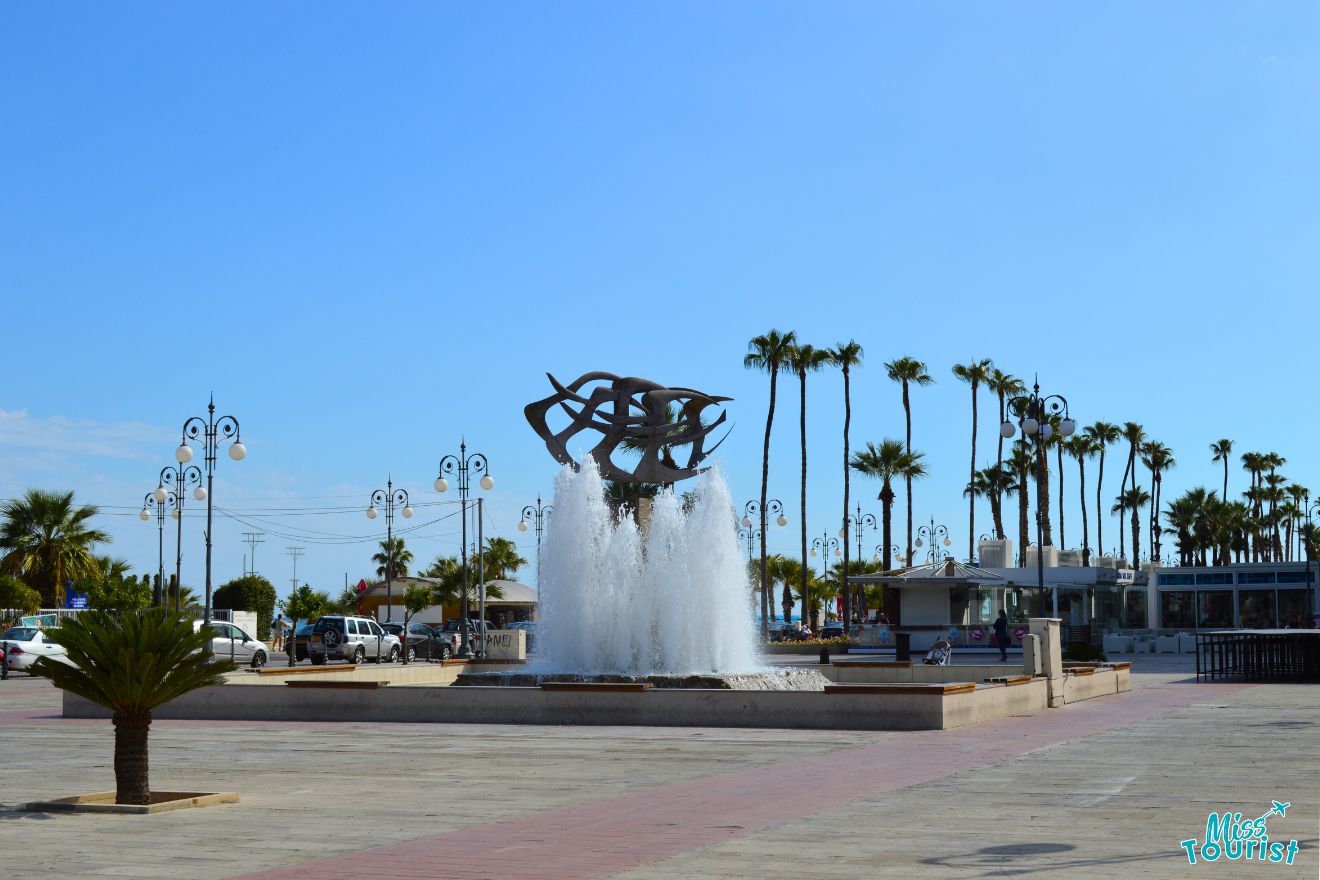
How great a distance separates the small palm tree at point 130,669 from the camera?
39.1 feet

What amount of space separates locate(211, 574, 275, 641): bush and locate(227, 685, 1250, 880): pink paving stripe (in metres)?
71.0

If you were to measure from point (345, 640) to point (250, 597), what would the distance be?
137 feet

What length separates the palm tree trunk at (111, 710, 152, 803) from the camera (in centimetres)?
1188

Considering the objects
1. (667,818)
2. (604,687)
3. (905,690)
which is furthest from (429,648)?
(667,818)

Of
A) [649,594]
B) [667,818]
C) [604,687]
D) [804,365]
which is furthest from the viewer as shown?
[804,365]

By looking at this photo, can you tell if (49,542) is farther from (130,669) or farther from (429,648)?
(130,669)

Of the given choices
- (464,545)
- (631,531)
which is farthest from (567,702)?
(464,545)

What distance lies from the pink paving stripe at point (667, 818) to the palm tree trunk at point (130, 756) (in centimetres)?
311

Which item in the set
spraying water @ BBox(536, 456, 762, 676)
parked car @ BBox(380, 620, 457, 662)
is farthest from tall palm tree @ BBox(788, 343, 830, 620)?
spraying water @ BBox(536, 456, 762, 676)

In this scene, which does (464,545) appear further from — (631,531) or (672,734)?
(672,734)

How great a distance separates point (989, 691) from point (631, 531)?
314 inches

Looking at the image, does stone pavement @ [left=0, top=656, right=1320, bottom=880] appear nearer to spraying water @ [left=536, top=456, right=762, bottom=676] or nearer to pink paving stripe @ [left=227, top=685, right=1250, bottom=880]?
pink paving stripe @ [left=227, top=685, right=1250, bottom=880]

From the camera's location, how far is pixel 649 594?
26.2 metres

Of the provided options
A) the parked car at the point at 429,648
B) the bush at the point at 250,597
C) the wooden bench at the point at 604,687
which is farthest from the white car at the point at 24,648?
the bush at the point at 250,597
